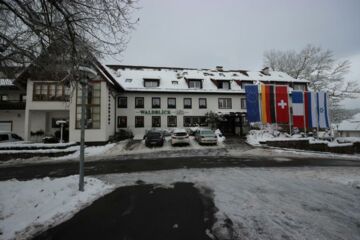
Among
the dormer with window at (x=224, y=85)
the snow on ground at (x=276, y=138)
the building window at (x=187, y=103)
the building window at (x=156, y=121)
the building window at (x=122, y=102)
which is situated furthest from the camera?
the dormer with window at (x=224, y=85)

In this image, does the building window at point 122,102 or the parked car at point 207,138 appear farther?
the building window at point 122,102

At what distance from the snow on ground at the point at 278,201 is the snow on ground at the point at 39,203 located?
66.2 inches

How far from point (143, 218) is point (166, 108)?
1005 inches

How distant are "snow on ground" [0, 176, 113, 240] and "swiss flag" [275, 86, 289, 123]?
63.0 ft

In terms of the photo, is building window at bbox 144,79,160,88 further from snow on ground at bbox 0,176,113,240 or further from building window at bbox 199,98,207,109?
snow on ground at bbox 0,176,113,240

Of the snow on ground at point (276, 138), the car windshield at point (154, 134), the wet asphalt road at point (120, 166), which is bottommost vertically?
the wet asphalt road at point (120, 166)

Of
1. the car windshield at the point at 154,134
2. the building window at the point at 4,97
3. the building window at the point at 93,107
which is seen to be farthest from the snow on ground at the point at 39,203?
the building window at the point at 4,97

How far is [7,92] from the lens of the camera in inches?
1078

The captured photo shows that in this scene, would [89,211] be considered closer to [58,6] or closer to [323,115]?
[58,6]

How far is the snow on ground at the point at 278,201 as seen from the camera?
4141 mm

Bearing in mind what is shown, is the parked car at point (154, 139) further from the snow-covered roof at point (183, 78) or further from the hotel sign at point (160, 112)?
the snow-covered roof at point (183, 78)

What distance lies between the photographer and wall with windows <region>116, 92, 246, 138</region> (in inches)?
1150

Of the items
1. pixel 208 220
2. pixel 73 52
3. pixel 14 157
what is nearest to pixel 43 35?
pixel 73 52

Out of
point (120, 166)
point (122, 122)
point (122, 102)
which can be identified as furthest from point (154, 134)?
point (122, 102)
